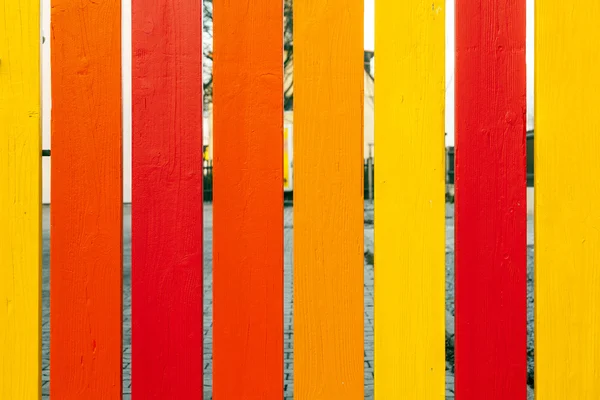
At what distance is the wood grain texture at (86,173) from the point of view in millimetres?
1506

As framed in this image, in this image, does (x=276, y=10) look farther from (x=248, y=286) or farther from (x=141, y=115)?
(x=248, y=286)

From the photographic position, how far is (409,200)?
59.6 inches

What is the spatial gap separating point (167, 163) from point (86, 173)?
213 millimetres

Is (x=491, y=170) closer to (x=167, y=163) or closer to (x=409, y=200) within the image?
(x=409, y=200)

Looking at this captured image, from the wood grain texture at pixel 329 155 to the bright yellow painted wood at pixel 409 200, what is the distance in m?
0.06

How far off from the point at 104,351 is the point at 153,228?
0.36 meters

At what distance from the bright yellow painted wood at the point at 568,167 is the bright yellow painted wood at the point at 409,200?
0.27 m

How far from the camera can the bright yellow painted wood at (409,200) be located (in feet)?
4.91

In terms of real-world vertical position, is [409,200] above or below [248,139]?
below

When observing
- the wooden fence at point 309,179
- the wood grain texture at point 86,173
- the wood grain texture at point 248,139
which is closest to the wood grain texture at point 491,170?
the wooden fence at point 309,179

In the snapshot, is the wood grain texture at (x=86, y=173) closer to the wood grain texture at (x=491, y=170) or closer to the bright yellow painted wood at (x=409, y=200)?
the bright yellow painted wood at (x=409, y=200)
